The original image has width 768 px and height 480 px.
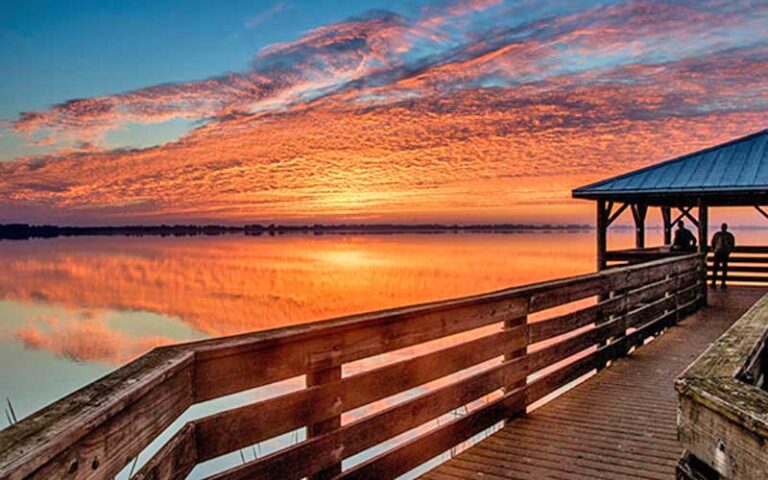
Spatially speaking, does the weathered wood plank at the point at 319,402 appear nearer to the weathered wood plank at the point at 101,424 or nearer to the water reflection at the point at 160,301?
the weathered wood plank at the point at 101,424

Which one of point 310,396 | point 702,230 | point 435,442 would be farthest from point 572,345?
point 702,230

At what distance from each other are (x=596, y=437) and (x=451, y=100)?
18.9 meters

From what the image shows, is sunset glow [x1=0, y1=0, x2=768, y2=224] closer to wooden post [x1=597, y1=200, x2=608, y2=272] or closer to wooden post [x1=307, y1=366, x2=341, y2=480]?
wooden post [x1=597, y1=200, x2=608, y2=272]

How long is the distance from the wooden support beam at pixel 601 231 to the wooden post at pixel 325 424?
40.4 feet

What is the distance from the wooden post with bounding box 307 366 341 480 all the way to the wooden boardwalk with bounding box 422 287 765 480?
917 millimetres

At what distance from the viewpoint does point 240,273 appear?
40750 mm

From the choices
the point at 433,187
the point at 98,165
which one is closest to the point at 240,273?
the point at 98,165

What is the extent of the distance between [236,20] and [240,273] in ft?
81.6

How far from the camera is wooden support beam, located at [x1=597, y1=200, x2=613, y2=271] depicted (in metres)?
14.4

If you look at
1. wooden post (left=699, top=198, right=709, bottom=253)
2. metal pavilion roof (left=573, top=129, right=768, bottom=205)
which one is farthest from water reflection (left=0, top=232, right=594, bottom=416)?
wooden post (left=699, top=198, right=709, bottom=253)

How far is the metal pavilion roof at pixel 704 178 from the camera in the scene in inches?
501

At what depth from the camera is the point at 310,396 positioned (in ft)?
9.80

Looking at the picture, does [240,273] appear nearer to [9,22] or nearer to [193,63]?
[193,63]

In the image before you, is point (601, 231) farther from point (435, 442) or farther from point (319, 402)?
point (319, 402)
